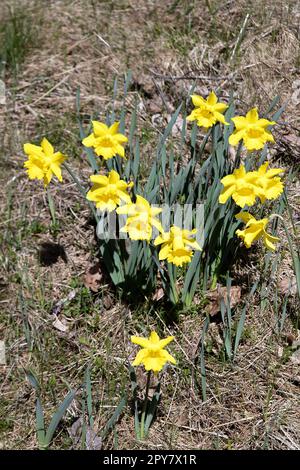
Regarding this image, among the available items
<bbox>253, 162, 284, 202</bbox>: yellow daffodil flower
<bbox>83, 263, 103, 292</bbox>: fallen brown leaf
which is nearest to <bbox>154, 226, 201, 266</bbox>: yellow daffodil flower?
<bbox>253, 162, 284, 202</bbox>: yellow daffodil flower

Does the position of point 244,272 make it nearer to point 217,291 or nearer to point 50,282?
point 217,291

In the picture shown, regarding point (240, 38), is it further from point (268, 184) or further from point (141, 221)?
point (141, 221)

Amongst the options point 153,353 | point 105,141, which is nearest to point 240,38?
point 105,141

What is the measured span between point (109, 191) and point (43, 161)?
1.20 feet

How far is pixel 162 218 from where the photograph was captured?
2646 mm

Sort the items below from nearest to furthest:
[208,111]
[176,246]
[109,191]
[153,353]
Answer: [153,353] < [176,246] < [109,191] < [208,111]

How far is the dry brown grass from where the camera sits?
8.23 ft

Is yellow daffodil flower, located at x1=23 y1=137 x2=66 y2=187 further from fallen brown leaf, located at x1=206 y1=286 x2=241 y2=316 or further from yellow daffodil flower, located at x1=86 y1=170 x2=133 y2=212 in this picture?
fallen brown leaf, located at x1=206 y1=286 x2=241 y2=316

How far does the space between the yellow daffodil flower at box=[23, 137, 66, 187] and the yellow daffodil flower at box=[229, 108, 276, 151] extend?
776 millimetres

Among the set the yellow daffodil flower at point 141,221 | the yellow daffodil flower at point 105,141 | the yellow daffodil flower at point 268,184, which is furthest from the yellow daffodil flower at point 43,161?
the yellow daffodil flower at point 268,184

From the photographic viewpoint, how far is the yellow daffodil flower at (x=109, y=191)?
8.04 feet

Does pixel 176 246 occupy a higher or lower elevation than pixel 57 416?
higher

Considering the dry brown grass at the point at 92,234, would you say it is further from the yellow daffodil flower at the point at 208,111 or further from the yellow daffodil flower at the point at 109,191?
the yellow daffodil flower at the point at 208,111

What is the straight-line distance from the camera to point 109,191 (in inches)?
96.4
